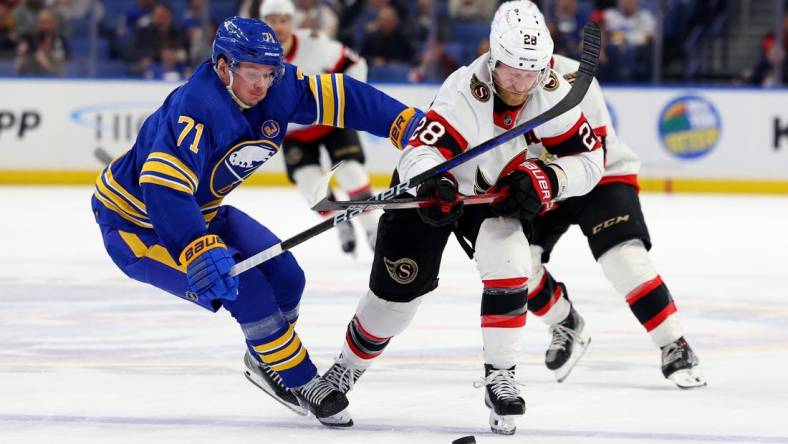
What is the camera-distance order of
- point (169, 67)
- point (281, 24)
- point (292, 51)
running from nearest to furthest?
point (281, 24) < point (292, 51) < point (169, 67)

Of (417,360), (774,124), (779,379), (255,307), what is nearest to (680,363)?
(779,379)

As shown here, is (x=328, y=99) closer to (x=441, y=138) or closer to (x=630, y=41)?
(x=441, y=138)

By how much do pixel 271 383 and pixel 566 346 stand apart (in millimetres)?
969

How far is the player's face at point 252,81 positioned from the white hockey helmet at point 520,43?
0.56 metres

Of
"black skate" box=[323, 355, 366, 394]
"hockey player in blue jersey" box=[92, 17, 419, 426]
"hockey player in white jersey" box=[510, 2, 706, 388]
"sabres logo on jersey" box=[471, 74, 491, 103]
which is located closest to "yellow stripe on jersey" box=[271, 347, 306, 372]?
"hockey player in blue jersey" box=[92, 17, 419, 426]

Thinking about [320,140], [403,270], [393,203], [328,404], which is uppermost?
[393,203]

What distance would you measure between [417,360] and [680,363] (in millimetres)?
847

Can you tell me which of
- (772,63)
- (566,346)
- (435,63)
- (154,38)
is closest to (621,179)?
(566,346)

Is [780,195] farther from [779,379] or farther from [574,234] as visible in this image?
[779,379]

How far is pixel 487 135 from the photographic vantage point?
3.60 meters

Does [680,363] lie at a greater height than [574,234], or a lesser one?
greater

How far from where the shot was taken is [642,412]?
12.2 feet

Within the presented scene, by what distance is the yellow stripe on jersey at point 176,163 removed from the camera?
3346mm

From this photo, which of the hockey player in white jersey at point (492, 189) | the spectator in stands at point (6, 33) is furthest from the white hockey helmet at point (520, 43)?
the spectator in stands at point (6, 33)
